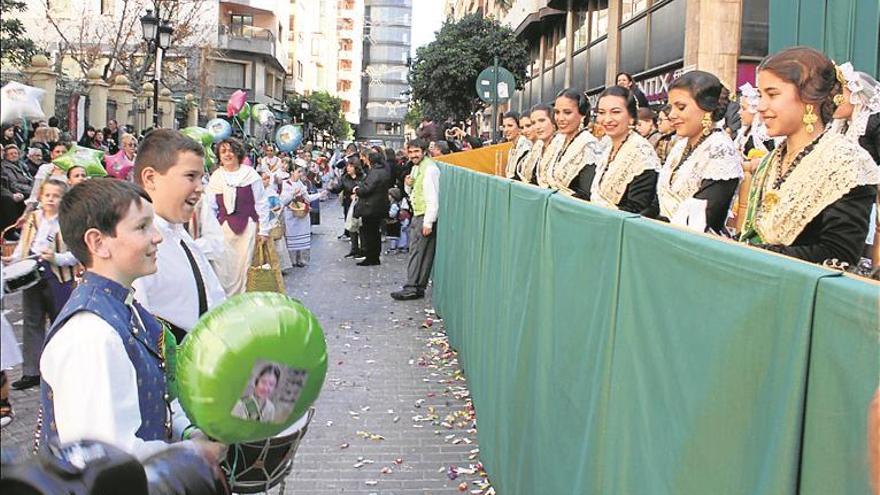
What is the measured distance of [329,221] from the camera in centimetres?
2647

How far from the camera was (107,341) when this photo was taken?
242 centimetres

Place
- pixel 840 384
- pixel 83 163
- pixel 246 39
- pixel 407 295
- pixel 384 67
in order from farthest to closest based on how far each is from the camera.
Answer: pixel 384 67 < pixel 246 39 < pixel 407 295 < pixel 83 163 < pixel 840 384

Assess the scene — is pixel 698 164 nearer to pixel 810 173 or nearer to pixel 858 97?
pixel 858 97

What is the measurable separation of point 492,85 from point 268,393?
14.7 m

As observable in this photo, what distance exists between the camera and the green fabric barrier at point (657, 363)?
5.58 feet

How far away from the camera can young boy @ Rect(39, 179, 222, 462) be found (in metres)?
2.35

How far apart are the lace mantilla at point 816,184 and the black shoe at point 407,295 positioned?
30.3 feet

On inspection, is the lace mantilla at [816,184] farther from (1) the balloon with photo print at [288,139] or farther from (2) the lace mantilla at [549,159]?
(1) the balloon with photo print at [288,139]

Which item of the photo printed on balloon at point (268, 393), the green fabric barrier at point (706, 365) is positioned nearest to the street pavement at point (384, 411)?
the photo printed on balloon at point (268, 393)

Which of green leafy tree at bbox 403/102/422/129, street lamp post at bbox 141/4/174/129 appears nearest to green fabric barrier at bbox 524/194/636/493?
street lamp post at bbox 141/4/174/129

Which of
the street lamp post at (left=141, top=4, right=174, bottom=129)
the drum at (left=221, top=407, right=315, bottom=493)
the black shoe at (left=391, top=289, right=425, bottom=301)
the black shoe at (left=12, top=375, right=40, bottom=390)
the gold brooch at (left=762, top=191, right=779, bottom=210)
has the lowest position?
the black shoe at (left=12, top=375, right=40, bottom=390)

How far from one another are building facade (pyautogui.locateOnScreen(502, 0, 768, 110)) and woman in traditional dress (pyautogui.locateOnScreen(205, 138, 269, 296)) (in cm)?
886

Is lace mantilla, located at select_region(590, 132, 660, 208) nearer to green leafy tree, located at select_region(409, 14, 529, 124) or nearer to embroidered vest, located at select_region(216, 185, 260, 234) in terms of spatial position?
embroidered vest, located at select_region(216, 185, 260, 234)

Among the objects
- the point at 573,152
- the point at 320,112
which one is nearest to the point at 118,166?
the point at 573,152
